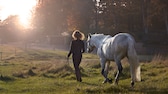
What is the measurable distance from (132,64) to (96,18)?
4839 centimetres

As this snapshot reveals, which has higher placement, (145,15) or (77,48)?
(145,15)

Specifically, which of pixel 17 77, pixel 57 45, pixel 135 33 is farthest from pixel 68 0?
pixel 17 77

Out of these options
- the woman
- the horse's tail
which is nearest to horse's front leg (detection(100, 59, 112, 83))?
the woman

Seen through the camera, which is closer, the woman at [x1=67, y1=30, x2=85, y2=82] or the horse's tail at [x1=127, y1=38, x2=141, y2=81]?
the horse's tail at [x1=127, y1=38, x2=141, y2=81]

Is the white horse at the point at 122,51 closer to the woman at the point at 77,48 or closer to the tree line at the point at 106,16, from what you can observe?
the woman at the point at 77,48

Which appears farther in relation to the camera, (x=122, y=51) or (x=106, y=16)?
(x=106, y=16)

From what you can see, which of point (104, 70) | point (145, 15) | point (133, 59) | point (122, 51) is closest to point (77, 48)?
point (104, 70)

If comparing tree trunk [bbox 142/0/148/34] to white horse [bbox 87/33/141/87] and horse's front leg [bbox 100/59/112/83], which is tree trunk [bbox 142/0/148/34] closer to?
horse's front leg [bbox 100/59/112/83]

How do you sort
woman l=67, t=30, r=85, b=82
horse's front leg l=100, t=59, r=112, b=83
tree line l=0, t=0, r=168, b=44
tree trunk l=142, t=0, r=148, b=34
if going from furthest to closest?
tree line l=0, t=0, r=168, b=44
tree trunk l=142, t=0, r=148, b=34
woman l=67, t=30, r=85, b=82
horse's front leg l=100, t=59, r=112, b=83

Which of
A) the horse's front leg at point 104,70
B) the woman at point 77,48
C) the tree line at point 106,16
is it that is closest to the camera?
the horse's front leg at point 104,70

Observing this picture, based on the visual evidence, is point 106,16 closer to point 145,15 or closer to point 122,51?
point 145,15

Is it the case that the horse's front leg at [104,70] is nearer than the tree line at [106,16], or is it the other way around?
the horse's front leg at [104,70]

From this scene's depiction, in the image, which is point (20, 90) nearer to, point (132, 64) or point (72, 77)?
point (132, 64)

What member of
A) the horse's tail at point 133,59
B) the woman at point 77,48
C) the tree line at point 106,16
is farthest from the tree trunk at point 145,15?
the horse's tail at point 133,59
